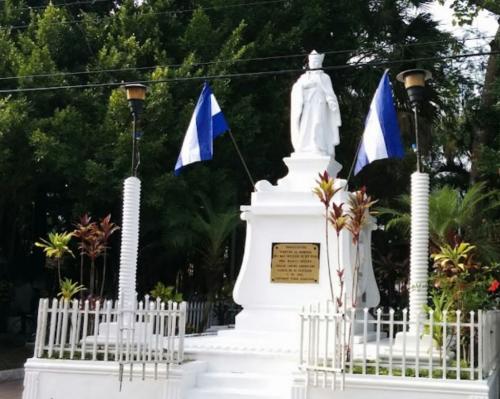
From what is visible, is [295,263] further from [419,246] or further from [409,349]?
[409,349]

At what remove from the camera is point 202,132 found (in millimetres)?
11977

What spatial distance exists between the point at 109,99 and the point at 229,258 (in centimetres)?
621

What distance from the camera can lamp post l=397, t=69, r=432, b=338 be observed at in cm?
941

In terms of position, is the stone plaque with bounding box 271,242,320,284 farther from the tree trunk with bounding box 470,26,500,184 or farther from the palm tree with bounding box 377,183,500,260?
the tree trunk with bounding box 470,26,500,184

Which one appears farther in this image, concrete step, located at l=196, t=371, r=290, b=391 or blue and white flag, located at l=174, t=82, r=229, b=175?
blue and white flag, located at l=174, t=82, r=229, b=175

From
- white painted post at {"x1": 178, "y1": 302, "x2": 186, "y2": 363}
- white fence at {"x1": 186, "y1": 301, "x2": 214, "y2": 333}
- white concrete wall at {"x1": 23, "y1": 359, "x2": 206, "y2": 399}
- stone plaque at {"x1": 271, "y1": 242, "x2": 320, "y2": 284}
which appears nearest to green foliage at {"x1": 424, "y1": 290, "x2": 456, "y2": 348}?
stone plaque at {"x1": 271, "y1": 242, "x2": 320, "y2": 284}

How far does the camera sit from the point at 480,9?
17.8 m

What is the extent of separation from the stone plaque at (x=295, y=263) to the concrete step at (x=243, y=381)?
6.49 ft

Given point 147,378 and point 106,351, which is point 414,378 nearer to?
point 147,378

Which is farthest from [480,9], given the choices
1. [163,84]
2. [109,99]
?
[109,99]

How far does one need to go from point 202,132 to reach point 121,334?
4.27 metres

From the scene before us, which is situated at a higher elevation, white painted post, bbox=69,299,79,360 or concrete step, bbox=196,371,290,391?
white painted post, bbox=69,299,79,360

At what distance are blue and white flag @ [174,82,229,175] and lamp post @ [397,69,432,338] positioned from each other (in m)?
3.50

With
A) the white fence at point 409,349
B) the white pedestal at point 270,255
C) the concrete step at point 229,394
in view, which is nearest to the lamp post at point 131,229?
the white pedestal at point 270,255
